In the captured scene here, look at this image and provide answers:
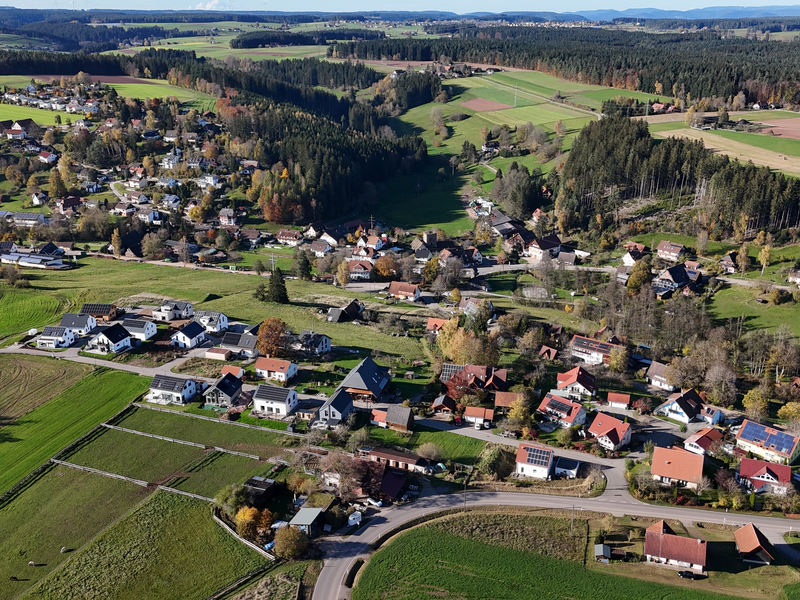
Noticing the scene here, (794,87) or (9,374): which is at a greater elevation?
(794,87)

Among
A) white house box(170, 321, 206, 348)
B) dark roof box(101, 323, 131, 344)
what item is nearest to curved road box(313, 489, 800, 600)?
white house box(170, 321, 206, 348)

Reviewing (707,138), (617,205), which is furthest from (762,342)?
(707,138)

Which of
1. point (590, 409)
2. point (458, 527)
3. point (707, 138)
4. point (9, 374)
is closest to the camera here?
point (458, 527)

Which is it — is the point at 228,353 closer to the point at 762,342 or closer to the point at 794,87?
the point at 762,342

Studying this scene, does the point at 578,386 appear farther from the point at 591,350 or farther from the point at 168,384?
the point at 168,384

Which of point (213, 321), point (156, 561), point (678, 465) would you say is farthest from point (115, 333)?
point (678, 465)

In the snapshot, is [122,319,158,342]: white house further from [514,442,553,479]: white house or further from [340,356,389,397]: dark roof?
[514,442,553,479]: white house
